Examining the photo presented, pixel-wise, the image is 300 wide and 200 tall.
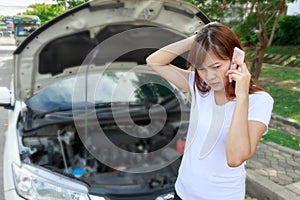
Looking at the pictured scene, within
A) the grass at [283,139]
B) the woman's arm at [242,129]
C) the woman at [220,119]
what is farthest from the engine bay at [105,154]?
the grass at [283,139]

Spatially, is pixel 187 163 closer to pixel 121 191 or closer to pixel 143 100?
pixel 121 191

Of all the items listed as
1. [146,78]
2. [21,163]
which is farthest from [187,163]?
[146,78]

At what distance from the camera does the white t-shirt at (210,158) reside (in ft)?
4.20

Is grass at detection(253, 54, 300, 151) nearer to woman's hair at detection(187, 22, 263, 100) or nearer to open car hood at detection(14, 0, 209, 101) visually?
open car hood at detection(14, 0, 209, 101)

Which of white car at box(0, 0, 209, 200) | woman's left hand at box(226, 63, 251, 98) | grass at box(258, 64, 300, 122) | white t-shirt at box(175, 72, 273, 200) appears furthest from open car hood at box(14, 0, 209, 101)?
grass at box(258, 64, 300, 122)

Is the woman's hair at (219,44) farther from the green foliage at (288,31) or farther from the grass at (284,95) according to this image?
the green foliage at (288,31)

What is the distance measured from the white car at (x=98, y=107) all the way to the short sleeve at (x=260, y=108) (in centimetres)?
98

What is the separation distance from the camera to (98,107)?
2855 mm

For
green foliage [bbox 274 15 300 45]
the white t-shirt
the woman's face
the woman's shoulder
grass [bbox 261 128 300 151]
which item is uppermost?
green foliage [bbox 274 15 300 45]

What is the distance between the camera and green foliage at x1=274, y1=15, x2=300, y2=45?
12.0 meters

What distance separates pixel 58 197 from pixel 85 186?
198mm

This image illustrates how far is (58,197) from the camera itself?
1.80 meters

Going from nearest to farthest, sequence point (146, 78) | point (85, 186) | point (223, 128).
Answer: point (223, 128) < point (85, 186) < point (146, 78)

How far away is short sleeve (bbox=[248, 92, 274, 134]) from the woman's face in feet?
0.52
